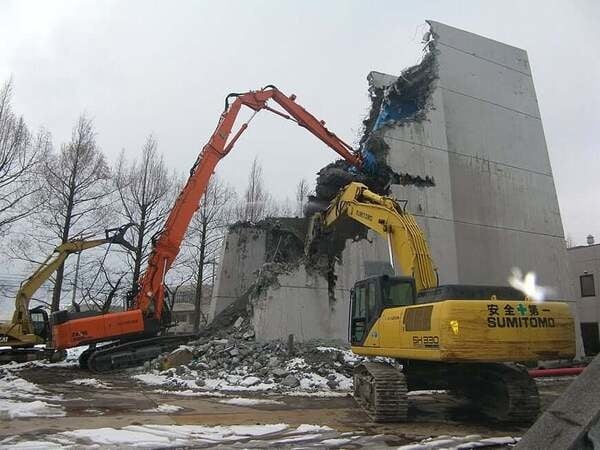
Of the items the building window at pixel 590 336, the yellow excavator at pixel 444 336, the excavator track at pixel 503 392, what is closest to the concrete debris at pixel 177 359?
the yellow excavator at pixel 444 336

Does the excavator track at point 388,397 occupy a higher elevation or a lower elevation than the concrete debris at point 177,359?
lower

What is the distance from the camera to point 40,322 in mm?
18172

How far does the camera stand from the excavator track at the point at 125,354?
14922mm

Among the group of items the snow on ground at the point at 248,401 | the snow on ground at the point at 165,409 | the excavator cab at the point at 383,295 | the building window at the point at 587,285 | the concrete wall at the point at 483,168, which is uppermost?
the concrete wall at the point at 483,168

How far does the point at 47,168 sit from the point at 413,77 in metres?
16.5

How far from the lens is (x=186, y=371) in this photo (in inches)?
528

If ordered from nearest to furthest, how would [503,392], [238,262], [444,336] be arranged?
[444,336] < [503,392] < [238,262]

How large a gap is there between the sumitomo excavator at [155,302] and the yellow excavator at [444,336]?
682 cm

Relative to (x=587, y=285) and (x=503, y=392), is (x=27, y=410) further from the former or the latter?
(x=587, y=285)

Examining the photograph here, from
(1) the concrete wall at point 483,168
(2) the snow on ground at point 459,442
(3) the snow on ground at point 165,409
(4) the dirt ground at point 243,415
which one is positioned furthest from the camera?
(1) the concrete wall at point 483,168

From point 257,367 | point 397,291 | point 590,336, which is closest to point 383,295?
point 397,291

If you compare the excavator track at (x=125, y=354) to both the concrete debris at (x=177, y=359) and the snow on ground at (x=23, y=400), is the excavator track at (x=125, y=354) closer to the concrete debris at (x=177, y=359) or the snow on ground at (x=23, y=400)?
the concrete debris at (x=177, y=359)

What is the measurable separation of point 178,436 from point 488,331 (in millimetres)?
4326

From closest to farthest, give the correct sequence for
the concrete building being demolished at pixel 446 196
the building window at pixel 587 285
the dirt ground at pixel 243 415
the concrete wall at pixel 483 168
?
the dirt ground at pixel 243 415, the concrete building being demolished at pixel 446 196, the concrete wall at pixel 483 168, the building window at pixel 587 285
